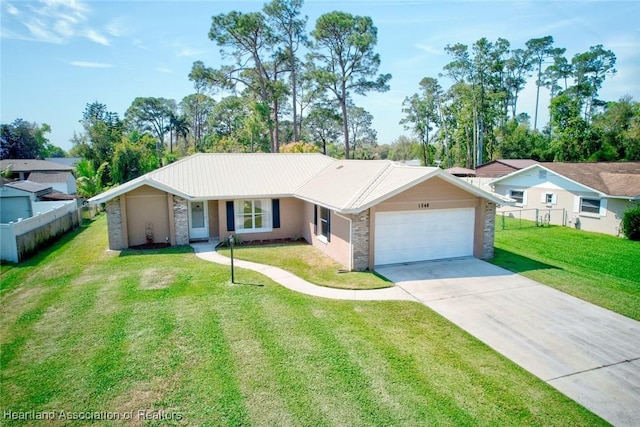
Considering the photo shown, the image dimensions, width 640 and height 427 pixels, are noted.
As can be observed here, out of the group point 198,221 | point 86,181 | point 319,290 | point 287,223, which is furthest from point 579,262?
point 86,181

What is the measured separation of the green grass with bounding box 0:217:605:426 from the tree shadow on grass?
18.4 ft

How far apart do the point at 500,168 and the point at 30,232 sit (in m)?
33.5

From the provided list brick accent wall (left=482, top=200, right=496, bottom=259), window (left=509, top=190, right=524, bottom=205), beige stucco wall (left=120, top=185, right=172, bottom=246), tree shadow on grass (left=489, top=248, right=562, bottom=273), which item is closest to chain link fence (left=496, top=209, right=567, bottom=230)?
window (left=509, top=190, right=524, bottom=205)

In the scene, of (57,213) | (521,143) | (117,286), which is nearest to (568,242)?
(117,286)

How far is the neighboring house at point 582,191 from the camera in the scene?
64.7 ft

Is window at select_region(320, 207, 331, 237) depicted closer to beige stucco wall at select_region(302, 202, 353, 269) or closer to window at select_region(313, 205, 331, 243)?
window at select_region(313, 205, 331, 243)

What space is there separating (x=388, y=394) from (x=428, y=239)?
8.40m

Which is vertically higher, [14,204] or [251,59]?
[251,59]

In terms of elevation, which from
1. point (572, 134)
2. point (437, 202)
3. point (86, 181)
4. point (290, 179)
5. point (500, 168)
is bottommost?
point (437, 202)

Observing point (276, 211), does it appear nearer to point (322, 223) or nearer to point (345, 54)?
point (322, 223)

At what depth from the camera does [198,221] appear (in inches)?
698

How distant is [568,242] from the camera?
1791 centimetres

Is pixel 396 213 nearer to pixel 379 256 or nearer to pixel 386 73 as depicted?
pixel 379 256

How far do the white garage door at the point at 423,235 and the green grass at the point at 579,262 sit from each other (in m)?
1.61
